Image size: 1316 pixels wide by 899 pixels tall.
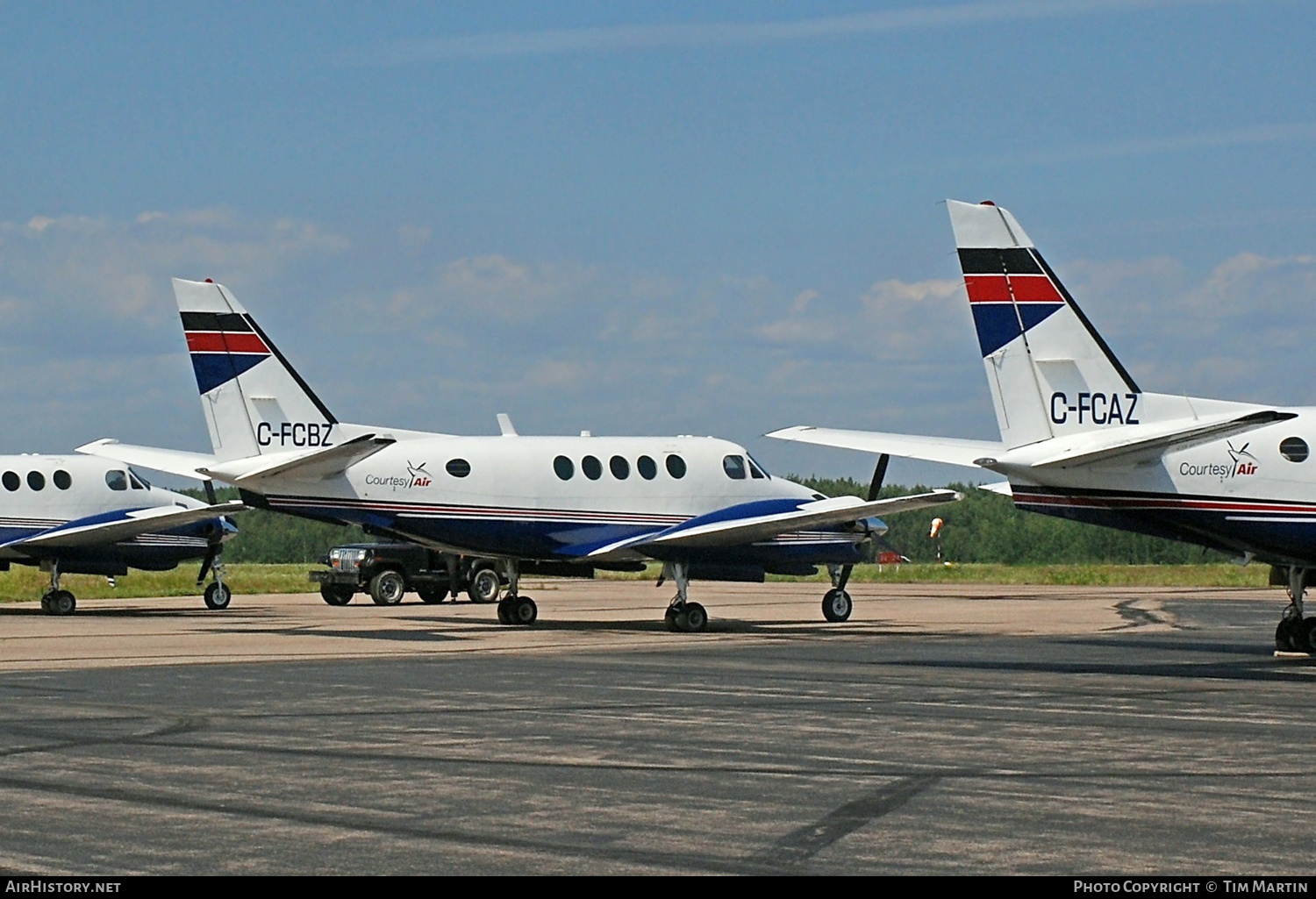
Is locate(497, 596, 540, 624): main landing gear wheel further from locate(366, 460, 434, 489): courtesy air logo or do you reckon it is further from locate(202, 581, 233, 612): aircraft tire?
locate(202, 581, 233, 612): aircraft tire

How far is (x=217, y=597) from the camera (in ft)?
138

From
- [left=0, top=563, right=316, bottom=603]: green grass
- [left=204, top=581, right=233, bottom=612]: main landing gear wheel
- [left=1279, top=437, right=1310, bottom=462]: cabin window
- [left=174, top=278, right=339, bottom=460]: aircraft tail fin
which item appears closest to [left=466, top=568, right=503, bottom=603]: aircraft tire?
[left=204, top=581, right=233, bottom=612]: main landing gear wheel

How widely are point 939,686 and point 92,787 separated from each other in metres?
10.5

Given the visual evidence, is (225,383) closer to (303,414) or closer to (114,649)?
(303,414)

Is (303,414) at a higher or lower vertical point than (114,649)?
higher

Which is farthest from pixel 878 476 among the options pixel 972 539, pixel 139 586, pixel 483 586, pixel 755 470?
pixel 972 539

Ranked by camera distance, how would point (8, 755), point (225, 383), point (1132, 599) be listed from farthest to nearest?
1. point (1132, 599)
2. point (225, 383)
3. point (8, 755)

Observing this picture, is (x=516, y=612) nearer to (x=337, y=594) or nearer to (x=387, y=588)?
(x=387, y=588)

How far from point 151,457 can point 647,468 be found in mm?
12890

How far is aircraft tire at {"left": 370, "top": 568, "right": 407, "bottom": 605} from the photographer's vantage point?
4656 cm

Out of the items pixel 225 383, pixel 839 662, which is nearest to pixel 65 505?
pixel 225 383

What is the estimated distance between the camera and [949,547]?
321ft

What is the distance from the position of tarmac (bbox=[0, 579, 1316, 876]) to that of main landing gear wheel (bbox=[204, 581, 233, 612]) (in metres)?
13.9

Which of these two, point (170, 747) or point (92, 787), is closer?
point (92, 787)
